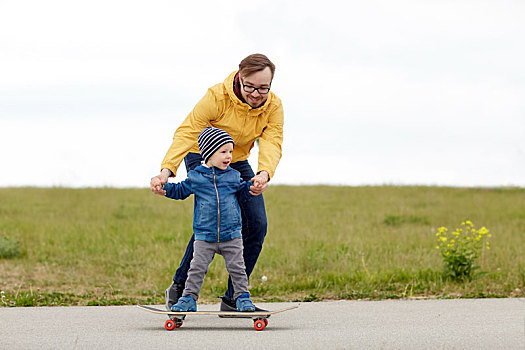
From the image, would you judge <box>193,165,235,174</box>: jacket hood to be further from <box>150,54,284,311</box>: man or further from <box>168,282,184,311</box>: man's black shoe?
<box>168,282,184,311</box>: man's black shoe

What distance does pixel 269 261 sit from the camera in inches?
373

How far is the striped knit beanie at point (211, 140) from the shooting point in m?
5.04

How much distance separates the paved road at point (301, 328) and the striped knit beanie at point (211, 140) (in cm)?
140

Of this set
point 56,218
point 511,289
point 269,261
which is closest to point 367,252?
point 269,261

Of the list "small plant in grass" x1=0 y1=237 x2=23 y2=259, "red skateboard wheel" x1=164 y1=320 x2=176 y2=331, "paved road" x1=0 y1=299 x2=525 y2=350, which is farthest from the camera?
"small plant in grass" x1=0 y1=237 x2=23 y2=259

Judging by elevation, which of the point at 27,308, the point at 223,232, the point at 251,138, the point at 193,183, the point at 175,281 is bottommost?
the point at 27,308

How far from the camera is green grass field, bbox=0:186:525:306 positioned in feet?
25.6

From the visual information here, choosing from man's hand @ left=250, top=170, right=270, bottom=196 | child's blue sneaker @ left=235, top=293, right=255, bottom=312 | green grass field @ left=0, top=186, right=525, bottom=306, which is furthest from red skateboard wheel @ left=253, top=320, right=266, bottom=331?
green grass field @ left=0, top=186, right=525, bottom=306

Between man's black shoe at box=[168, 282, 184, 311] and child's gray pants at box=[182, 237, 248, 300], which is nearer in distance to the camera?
child's gray pants at box=[182, 237, 248, 300]

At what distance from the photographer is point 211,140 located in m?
5.06

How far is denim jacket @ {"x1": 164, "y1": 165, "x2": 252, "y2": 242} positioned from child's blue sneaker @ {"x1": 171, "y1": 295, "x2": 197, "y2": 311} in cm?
50

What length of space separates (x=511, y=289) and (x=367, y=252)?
2.55 m

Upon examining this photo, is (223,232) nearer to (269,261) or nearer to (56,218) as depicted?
(269,261)

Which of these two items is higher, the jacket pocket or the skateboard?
the jacket pocket
